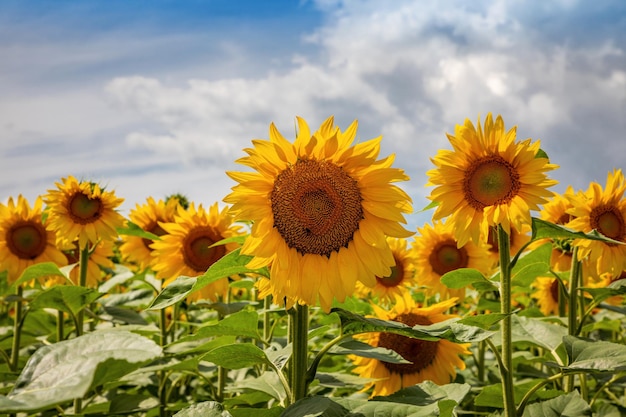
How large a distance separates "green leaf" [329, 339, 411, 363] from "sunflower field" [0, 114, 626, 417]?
1 cm

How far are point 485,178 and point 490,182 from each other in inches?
1.2

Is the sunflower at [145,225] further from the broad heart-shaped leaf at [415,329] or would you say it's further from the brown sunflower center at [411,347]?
the broad heart-shaped leaf at [415,329]

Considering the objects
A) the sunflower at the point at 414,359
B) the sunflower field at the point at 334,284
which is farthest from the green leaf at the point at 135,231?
the sunflower at the point at 414,359

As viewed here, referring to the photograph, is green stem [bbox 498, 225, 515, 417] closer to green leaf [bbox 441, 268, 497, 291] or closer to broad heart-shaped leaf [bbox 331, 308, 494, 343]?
green leaf [bbox 441, 268, 497, 291]

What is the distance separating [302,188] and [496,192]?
122cm

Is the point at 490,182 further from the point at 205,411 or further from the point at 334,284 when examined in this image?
the point at 205,411

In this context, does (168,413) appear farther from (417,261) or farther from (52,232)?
(417,261)

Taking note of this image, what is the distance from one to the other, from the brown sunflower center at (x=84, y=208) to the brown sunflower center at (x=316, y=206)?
259 cm

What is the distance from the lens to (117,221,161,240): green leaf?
3703 millimetres

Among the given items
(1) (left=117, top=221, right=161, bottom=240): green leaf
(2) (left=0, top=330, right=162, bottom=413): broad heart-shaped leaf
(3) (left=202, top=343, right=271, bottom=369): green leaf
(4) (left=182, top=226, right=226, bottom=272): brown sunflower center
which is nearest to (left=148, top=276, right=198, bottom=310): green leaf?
(3) (left=202, top=343, right=271, bottom=369): green leaf

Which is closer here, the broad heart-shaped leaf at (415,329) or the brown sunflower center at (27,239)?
the broad heart-shaped leaf at (415,329)

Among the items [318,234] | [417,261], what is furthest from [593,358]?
[417,261]

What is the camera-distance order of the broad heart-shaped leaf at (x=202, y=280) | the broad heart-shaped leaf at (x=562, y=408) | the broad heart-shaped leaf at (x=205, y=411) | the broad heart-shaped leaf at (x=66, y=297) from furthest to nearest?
1. the broad heart-shaped leaf at (x=66, y=297)
2. the broad heart-shaped leaf at (x=562, y=408)
3. the broad heart-shaped leaf at (x=202, y=280)
4. the broad heart-shaped leaf at (x=205, y=411)

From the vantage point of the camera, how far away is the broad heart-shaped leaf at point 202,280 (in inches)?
74.0
